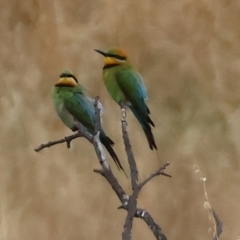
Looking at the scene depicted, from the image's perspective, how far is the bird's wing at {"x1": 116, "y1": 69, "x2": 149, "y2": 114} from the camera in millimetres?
1092

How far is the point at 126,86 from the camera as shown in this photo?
1.09 m

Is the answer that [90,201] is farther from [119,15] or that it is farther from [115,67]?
[119,15]

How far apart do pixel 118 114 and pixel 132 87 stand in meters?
0.20

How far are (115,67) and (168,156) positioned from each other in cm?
29

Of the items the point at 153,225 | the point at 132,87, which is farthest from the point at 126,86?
the point at 153,225

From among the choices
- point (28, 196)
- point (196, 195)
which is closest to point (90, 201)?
point (28, 196)

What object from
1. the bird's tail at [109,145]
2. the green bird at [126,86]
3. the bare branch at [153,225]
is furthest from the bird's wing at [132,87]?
the bare branch at [153,225]

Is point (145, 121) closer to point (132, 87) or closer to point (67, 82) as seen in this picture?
point (132, 87)

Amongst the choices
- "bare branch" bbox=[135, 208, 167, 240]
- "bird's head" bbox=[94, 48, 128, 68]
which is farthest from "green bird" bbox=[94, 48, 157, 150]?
"bare branch" bbox=[135, 208, 167, 240]

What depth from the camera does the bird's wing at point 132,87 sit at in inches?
43.0

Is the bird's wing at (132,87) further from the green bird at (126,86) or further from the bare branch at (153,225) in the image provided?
the bare branch at (153,225)

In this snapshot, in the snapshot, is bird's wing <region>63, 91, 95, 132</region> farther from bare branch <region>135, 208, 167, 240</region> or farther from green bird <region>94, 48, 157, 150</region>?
bare branch <region>135, 208, 167, 240</region>

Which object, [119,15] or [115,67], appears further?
[119,15]

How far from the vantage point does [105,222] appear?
1.23 metres
